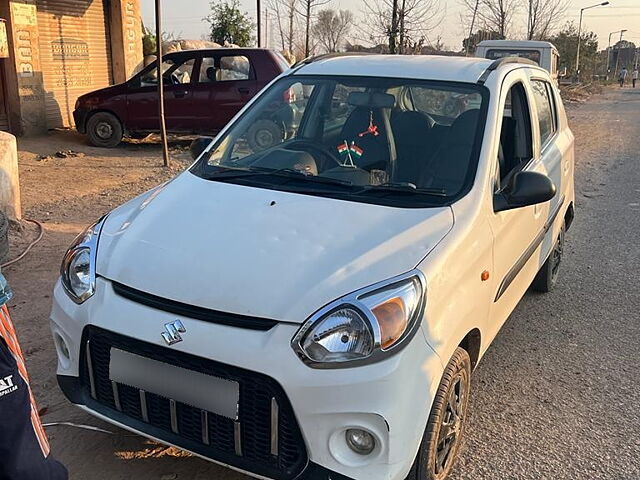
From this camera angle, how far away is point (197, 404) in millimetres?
2402

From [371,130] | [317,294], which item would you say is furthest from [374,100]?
[317,294]

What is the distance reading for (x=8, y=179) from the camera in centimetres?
595

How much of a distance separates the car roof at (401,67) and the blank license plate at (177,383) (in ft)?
7.23

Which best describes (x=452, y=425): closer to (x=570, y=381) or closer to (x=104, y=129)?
(x=570, y=381)

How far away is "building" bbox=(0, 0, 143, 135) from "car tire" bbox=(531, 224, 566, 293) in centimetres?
852

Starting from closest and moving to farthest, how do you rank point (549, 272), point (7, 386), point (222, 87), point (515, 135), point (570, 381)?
1. point (7, 386)
2. point (570, 381)
3. point (515, 135)
4. point (549, 272)
5. point (222, 87)

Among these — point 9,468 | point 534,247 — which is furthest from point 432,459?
point 534,247

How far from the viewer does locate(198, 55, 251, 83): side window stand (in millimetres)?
11008

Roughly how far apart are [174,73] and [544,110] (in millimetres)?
8010

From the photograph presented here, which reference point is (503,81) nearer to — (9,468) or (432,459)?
(432,459)

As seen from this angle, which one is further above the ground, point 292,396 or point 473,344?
point 292,396

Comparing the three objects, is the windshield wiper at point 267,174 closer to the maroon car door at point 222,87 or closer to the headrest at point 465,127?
the headrest at point 465,127

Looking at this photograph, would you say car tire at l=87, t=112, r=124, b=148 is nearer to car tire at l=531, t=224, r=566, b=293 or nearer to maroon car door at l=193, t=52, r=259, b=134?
maroon car door at l=193, t=52, r=259, b=134

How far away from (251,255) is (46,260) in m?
3.52
